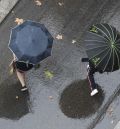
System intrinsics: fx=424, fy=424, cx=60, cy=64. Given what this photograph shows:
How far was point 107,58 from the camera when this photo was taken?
Answer: 346 inches

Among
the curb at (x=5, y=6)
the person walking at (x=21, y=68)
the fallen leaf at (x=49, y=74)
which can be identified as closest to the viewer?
the person walking at (x=21, y=68)

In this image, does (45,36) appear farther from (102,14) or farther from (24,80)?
(102,14)

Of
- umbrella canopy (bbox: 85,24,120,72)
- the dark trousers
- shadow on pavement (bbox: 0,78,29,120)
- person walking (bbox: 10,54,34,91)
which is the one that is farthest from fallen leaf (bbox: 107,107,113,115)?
person walking (bbox: 10,54,34,91)

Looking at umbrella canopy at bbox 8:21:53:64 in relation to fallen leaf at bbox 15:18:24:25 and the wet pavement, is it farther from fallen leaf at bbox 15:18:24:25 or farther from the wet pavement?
fallen leaf at bbox 15:18:24:25

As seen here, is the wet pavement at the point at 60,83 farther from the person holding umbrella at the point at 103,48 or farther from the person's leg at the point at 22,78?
the person holding umbrella at the point at 103,48

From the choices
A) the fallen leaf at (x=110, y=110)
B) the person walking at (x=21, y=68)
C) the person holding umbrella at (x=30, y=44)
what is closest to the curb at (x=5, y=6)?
the person walking at (x=21, y=68)

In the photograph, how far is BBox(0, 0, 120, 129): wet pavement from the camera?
32.5 ft

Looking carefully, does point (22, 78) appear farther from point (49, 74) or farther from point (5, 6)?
point (5, 6)

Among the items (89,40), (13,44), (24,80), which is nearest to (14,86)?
(24,80)

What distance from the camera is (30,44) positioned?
884 cm

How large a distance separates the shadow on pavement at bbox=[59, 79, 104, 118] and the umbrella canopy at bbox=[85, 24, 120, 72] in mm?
1429

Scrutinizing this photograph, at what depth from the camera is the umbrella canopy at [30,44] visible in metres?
8.87

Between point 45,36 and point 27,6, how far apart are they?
269 centimetres

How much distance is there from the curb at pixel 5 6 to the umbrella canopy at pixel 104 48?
323cm
